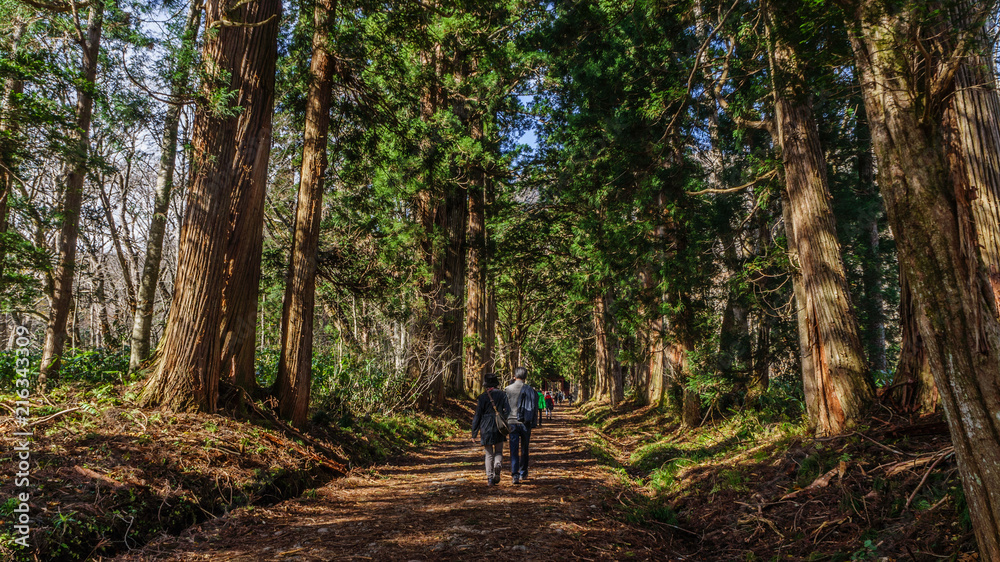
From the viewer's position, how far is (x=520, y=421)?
7.87 m

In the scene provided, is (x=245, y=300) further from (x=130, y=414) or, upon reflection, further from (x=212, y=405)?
(x=130, y=414)

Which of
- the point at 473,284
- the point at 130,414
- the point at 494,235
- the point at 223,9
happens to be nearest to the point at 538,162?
the point at 494,235

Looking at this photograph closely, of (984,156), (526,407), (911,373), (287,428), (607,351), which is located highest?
(984,156)

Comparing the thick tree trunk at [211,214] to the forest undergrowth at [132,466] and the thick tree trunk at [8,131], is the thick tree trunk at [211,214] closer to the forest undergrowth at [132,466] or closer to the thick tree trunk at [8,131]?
the forest undergrowth at [132,466]

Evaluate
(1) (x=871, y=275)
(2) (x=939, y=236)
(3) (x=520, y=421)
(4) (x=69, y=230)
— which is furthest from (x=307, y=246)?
(1) (x=871, y=275)

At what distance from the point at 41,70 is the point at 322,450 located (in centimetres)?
601

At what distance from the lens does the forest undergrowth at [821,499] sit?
3.96m

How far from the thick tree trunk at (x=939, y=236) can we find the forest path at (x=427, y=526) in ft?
8.89

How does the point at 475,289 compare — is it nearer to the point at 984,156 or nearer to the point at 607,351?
the point at 607,351

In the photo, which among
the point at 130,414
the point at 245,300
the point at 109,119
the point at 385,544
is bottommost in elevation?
the point at 385,544

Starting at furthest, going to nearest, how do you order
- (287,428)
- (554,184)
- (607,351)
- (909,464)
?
(607,351)
(554,184)
(287,428)
(909,464)

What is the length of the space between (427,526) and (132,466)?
9.45ft

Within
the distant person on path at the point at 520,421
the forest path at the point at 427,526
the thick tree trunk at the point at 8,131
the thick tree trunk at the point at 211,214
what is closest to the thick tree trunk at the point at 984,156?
the forest path at the point at 427,526

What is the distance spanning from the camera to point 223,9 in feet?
23.4
